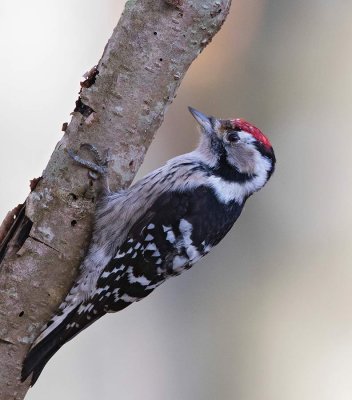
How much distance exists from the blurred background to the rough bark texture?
5.87 ft

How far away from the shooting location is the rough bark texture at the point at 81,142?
10.5 feet

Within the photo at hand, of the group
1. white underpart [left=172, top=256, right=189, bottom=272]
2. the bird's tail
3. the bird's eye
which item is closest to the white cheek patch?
the bird's eye

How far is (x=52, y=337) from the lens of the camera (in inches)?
130

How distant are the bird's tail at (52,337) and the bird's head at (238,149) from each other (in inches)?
37.2

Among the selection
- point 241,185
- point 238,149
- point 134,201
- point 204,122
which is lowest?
point 134,201

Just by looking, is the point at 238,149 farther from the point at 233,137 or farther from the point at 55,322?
the point at 55,322

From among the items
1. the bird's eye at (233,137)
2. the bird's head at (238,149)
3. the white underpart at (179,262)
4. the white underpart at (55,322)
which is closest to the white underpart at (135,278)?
the white underpart at (179,262)

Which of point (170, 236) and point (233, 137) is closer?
point (170, 236)

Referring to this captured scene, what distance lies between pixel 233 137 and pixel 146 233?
27.5 inches

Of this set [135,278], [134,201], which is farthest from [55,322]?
[134,201]

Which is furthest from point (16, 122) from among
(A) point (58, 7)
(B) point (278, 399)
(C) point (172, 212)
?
(B) point (278, 399)

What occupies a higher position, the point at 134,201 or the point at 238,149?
the point at 238,149

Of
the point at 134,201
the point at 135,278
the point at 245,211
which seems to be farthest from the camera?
the point at 245,211

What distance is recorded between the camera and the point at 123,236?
3.58 m
